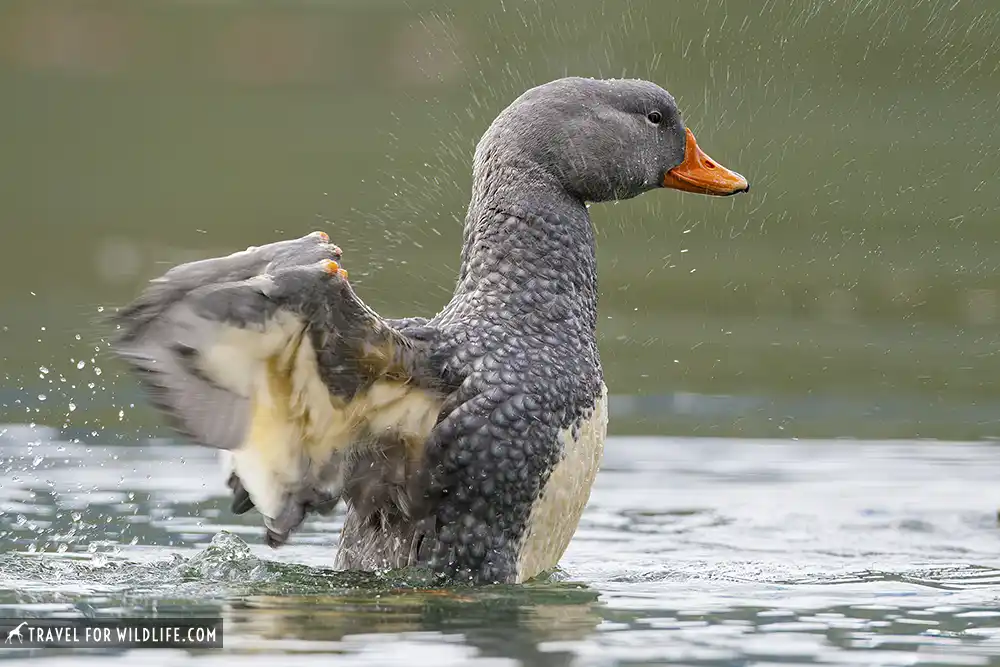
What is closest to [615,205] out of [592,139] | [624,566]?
[624,566]

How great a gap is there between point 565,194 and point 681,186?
0.74m

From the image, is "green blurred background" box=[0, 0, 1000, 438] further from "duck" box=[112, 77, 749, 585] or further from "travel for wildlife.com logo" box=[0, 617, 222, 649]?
"travel for wildlife.com logo" box=[0, 617, 222, 649]

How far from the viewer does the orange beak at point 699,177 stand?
7.69m

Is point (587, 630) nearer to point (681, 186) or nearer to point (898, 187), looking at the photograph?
point (681, 186)

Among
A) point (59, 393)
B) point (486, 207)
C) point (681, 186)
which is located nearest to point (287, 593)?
point (486, 207)

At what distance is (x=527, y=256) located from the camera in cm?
701

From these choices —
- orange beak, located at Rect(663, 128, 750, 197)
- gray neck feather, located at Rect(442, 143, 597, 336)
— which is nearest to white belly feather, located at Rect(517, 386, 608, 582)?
gray neck feather, located at Rect(442, 143, 597, 336)

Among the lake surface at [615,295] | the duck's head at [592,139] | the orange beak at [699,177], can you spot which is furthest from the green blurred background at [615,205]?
the duck's head at [592,139]

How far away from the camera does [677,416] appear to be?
1101 centimetres

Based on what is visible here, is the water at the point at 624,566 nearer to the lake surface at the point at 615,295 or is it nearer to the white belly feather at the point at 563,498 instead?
the lake surface at the point at 615,295

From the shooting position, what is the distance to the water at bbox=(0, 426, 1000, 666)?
240 inches

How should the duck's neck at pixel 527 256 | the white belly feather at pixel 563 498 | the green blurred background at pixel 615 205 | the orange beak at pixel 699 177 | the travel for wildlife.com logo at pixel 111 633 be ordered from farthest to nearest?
the green blurred background at pixel 615 205
the orange beak at pixel 699 177
the duck's neck at pixel 527 256
the white belly feather at pixel 563 498
the travel for wildlife.com logo at pixel 111 633

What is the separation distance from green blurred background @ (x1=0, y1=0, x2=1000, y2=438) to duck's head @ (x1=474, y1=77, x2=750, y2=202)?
3.43 m

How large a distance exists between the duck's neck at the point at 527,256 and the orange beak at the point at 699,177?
681 millimetres
